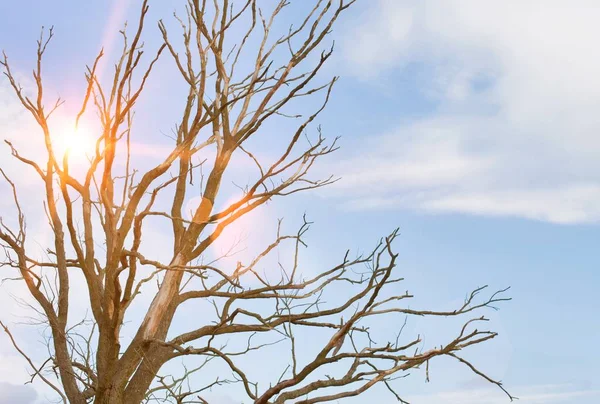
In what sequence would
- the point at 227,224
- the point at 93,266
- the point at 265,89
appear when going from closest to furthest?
the point at 93,266 → the point at 227,224 → the point at 265,89

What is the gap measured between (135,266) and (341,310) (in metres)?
2.67

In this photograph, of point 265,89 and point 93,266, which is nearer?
point 93,266

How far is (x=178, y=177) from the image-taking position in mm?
8492

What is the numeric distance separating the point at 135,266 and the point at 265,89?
12.6ft

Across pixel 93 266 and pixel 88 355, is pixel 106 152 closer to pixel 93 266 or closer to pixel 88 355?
pixel 93 266

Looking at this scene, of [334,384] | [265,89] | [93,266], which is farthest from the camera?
[265,89]

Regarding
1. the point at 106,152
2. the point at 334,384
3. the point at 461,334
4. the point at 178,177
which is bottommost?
the point at 334,384

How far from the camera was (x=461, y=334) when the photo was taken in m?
6.37

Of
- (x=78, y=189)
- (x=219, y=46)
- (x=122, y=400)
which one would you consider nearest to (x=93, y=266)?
(x=78, y=189)

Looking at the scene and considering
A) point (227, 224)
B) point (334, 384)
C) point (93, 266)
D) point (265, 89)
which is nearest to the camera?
point (334, 384)

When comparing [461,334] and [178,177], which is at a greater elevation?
[178,177]

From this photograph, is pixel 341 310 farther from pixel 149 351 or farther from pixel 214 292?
pixel 149 351

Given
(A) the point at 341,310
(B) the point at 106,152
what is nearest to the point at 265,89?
(B) the point at 106,152

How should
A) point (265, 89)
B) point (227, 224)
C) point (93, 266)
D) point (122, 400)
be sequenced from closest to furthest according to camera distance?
point (122, 400) → point (93, 266) → point (227, 224) → point (265, 89)
